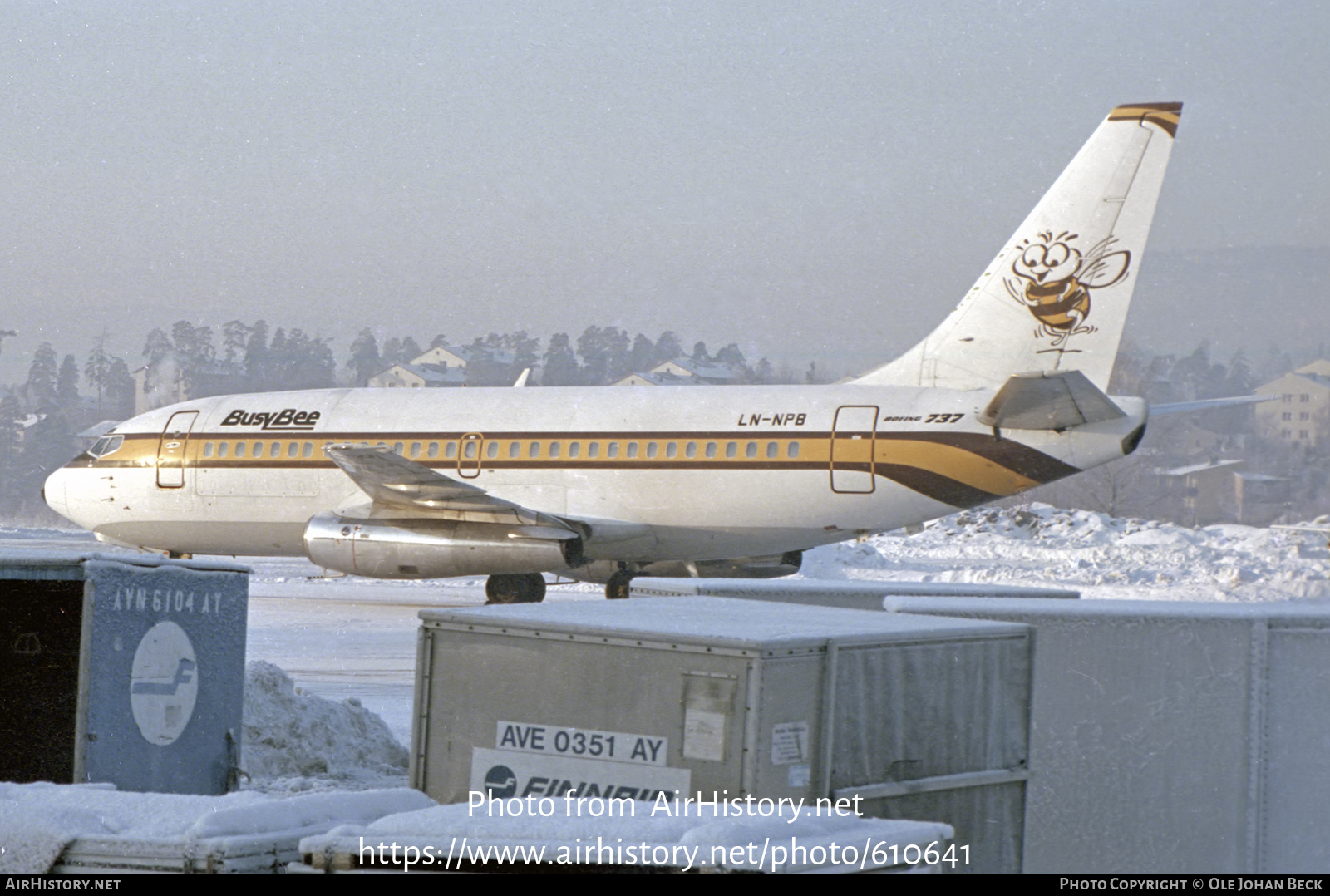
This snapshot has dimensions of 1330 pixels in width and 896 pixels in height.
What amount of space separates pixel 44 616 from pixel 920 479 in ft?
41.6

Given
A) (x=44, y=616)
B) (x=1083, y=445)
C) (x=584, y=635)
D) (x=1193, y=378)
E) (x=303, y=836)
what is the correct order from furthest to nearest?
(x=1193, y=378)
(x=1083, y=445)
(x=44, y=616)
(x=584, y=635)
(x=303, y=836)

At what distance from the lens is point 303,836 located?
3885 millimetres

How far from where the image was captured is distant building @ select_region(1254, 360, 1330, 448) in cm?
4897

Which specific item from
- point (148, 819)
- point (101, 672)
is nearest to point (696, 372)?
point (101, 672)

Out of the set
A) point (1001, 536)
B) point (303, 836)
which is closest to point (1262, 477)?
point (1001, 536)

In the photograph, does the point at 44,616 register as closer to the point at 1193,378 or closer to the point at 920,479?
the point at 920,479

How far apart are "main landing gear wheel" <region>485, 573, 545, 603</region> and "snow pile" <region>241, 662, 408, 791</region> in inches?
396

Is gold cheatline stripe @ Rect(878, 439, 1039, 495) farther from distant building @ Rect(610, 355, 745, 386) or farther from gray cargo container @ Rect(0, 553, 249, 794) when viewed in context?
distant building @ Rect(610, 355, 745, 386)

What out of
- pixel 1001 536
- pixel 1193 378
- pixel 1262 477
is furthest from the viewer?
pixel 1193 378

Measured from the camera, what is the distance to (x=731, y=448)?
19.2 m

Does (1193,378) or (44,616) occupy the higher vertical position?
(1193,378)

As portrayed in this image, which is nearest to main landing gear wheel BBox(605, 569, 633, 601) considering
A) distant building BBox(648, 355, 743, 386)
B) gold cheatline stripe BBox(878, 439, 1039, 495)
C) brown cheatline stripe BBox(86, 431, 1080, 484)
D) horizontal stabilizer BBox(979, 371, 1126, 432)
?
brown cheatline stripe BBox(86, 431, 1080, 484)

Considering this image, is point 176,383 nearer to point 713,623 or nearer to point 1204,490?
point 1204,490

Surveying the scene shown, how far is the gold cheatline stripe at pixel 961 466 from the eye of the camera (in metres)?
17.7
